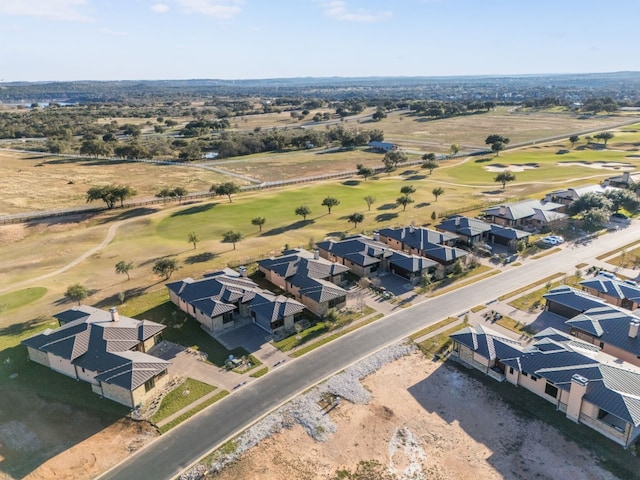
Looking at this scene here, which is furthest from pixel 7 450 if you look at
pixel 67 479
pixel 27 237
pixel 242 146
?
pixel 242 146

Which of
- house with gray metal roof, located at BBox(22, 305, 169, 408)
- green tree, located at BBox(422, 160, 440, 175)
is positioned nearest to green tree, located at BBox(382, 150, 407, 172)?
green tree, located at BBox(422, 160, 440, 175)

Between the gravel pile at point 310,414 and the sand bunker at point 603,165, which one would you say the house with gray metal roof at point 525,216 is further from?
the sand bunker at point 603,165

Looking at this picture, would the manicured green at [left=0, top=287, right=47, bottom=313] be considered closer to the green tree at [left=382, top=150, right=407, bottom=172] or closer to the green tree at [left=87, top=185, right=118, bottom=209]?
the green tree at [left=87, top=185, right=118, bottom=209]

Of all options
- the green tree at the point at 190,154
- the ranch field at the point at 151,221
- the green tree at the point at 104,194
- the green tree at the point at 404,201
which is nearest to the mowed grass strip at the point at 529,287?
the ranch field at the point at 151,221

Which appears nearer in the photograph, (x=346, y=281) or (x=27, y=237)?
(x=346, y=281)

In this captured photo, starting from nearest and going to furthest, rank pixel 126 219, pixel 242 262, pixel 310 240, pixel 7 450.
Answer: pixel 7 450
pixel 242 262
pixel 310 240
pixel 126 219

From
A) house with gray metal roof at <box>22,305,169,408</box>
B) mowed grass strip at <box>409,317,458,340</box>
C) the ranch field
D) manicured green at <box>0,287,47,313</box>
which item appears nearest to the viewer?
house with gray metal roof at <box>22,305,169,408</box>

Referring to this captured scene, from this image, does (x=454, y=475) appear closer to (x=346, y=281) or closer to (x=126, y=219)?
(x=346, y=281)
